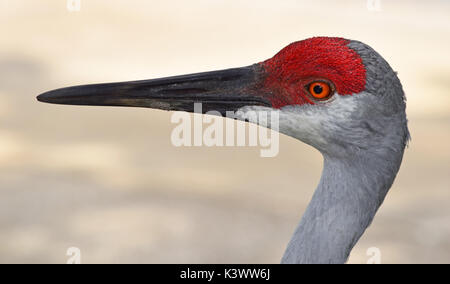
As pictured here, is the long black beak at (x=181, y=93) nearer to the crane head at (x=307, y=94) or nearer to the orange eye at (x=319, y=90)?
the crane head at (x=307, y=94)

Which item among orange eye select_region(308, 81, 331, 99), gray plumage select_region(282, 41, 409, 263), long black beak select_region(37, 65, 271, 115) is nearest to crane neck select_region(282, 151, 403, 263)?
gray plumage select_region(282, 41, 409, 263)

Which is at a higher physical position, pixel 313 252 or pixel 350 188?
pixel 350 188

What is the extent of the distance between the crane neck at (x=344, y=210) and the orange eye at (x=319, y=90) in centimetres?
43

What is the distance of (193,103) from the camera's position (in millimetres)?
4594

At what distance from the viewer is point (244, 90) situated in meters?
4.59

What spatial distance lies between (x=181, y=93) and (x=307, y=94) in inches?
32.8

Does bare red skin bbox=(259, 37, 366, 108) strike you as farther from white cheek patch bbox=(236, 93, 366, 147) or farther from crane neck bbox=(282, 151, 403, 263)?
crane neck bbox=(282, 151, 403, 263)

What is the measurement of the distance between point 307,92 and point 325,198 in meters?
0.69

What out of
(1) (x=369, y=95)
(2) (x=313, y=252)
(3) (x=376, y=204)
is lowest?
(2) (x=313, y=252)

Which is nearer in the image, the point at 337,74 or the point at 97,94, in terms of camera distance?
the point at 337,74

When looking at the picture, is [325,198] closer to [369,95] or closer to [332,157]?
[332,157]

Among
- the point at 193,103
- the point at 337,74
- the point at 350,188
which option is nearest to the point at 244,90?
the point at 193,103

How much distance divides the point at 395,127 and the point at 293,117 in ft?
2.11

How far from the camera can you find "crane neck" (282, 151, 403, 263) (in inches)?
172
